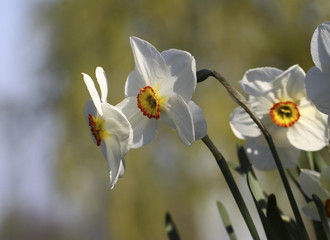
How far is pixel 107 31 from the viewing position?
4.12 metres

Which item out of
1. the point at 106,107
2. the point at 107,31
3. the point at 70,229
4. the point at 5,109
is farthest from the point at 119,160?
the point at 5,109

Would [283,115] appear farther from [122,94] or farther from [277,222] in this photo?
[122,94]

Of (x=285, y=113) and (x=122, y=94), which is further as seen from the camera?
(x=122, y=94)

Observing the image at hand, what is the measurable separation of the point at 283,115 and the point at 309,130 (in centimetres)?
4

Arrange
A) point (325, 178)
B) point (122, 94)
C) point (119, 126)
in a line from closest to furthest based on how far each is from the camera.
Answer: point (119, 126) < point (325, 178) < point (122, 94)

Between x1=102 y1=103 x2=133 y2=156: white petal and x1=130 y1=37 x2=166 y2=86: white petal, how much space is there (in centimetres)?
6

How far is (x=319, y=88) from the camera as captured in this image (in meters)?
0.49

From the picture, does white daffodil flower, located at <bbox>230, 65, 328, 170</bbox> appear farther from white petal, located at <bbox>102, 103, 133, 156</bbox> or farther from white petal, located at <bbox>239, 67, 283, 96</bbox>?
white petal, located at <bbox>102, 103, 133, 156</bbox>

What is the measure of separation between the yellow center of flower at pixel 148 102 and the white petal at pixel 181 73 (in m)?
0.02

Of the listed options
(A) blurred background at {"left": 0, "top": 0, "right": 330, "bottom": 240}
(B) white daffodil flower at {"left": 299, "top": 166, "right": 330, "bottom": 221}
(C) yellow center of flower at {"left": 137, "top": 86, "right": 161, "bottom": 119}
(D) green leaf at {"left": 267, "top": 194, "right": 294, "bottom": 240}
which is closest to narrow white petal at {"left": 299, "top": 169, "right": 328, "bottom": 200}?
(B) white daffodil flower at {"left": 299, "top": 166, "right": 330, "bottom": 221}

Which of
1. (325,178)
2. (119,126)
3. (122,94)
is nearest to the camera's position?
(119,126)

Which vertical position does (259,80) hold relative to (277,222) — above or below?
above

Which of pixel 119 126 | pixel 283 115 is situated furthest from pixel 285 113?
pixel 119 126

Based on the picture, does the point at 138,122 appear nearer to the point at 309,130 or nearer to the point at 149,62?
the point at 149,62
